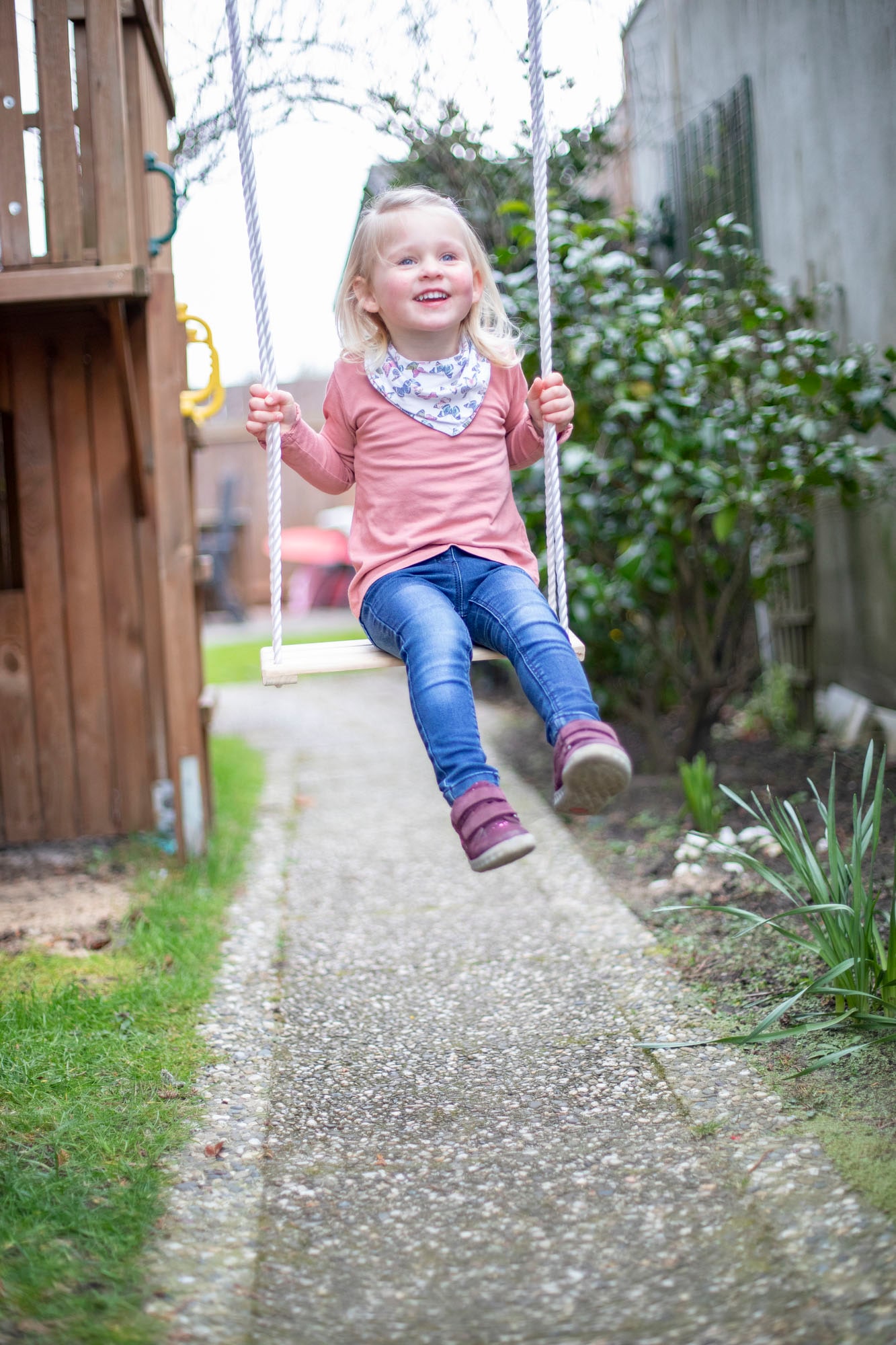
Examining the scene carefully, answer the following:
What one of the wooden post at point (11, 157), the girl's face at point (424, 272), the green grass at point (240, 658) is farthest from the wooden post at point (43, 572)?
the green grass at point (240, 658)

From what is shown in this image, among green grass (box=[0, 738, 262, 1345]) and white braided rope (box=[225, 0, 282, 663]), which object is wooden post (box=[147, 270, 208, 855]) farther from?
white braided rope (box=[225, 0, 282, 663])

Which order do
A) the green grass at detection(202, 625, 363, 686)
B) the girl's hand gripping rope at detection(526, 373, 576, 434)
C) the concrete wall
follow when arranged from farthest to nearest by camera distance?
the green grass at detection(202, 625, 363, 686) → the concrete wall → the girl's hand gripping rope at detection(526, 373, 576, 434)

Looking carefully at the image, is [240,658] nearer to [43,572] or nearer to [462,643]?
[43,572]

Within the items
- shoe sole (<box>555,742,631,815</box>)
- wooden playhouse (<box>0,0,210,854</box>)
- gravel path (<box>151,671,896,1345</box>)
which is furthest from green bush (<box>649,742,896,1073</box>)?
wooden playhouse (<box>0,0,210,854</box>)

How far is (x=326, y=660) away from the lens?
2162mm

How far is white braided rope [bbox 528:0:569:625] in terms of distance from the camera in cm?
219

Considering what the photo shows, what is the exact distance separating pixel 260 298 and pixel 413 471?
45 centimetres

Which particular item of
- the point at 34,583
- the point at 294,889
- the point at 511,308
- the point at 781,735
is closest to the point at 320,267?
the point at 511,308

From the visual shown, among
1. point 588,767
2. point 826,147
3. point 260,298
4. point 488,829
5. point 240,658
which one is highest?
point 826,147

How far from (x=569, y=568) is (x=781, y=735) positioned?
6.50 feet

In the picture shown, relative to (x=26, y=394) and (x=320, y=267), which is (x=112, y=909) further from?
(x=320, y=267)

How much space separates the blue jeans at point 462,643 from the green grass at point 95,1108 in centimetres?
78

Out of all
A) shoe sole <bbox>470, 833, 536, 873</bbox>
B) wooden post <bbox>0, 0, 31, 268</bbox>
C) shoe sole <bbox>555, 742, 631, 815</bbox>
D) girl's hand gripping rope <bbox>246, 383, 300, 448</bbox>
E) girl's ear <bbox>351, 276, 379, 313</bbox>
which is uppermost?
wooden post <bbox>0, 0, 31, 268</bbox>

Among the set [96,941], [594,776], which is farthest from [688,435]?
[96,941]
